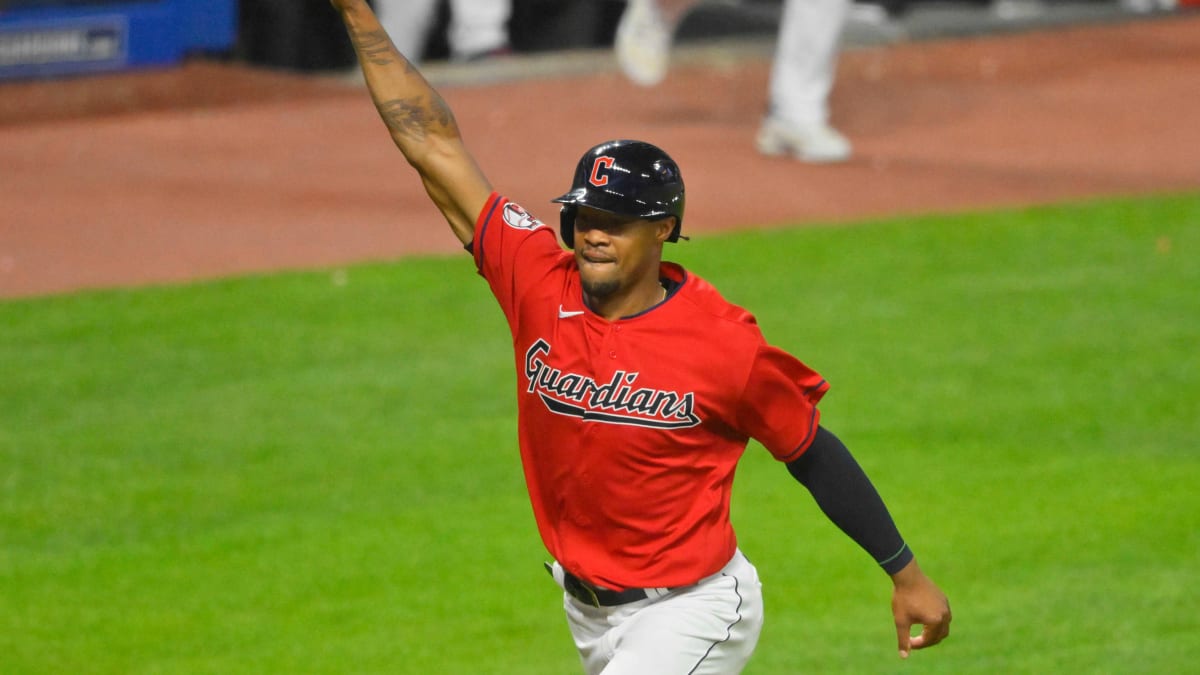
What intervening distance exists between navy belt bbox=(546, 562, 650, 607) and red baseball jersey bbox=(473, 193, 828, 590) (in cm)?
3

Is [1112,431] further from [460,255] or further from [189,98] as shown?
[189,98]

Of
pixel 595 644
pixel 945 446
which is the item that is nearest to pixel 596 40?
pixel 945 446

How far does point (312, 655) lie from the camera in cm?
594

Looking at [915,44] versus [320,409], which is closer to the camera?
[320,409]

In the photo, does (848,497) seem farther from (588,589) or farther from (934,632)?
(588,589)

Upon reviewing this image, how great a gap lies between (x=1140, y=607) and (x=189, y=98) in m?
10.3

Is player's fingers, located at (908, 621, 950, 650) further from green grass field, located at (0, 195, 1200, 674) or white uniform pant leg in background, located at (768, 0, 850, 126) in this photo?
white uniform pant leg in background, located at (768, 0, 850, 126)

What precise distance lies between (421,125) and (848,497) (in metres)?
1.37

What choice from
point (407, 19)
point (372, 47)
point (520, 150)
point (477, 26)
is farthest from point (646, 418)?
point (477, 26)

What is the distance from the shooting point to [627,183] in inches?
152

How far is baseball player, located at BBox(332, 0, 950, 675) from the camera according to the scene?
12.7 ft

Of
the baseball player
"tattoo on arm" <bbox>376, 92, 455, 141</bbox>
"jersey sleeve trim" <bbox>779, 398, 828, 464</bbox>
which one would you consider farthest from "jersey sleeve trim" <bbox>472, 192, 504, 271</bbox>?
"jersey sleeve trim" <bbox>779, 398, 828, 464</bbox>

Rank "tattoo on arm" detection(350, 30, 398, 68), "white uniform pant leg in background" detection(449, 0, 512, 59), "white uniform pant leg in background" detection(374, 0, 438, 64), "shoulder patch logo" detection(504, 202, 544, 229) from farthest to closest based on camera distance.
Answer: "white uniform pant leg in background" detection(449, 0, 512, 59)
"white uniform pant leg in background" detection(374, 0, 438, 64)
"tattoo on arm" detection(350, 30, 398, 68)
"shoulder patch logo" detection(504, 202, 544, 229)

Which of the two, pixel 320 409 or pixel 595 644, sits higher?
pixel 595 644
